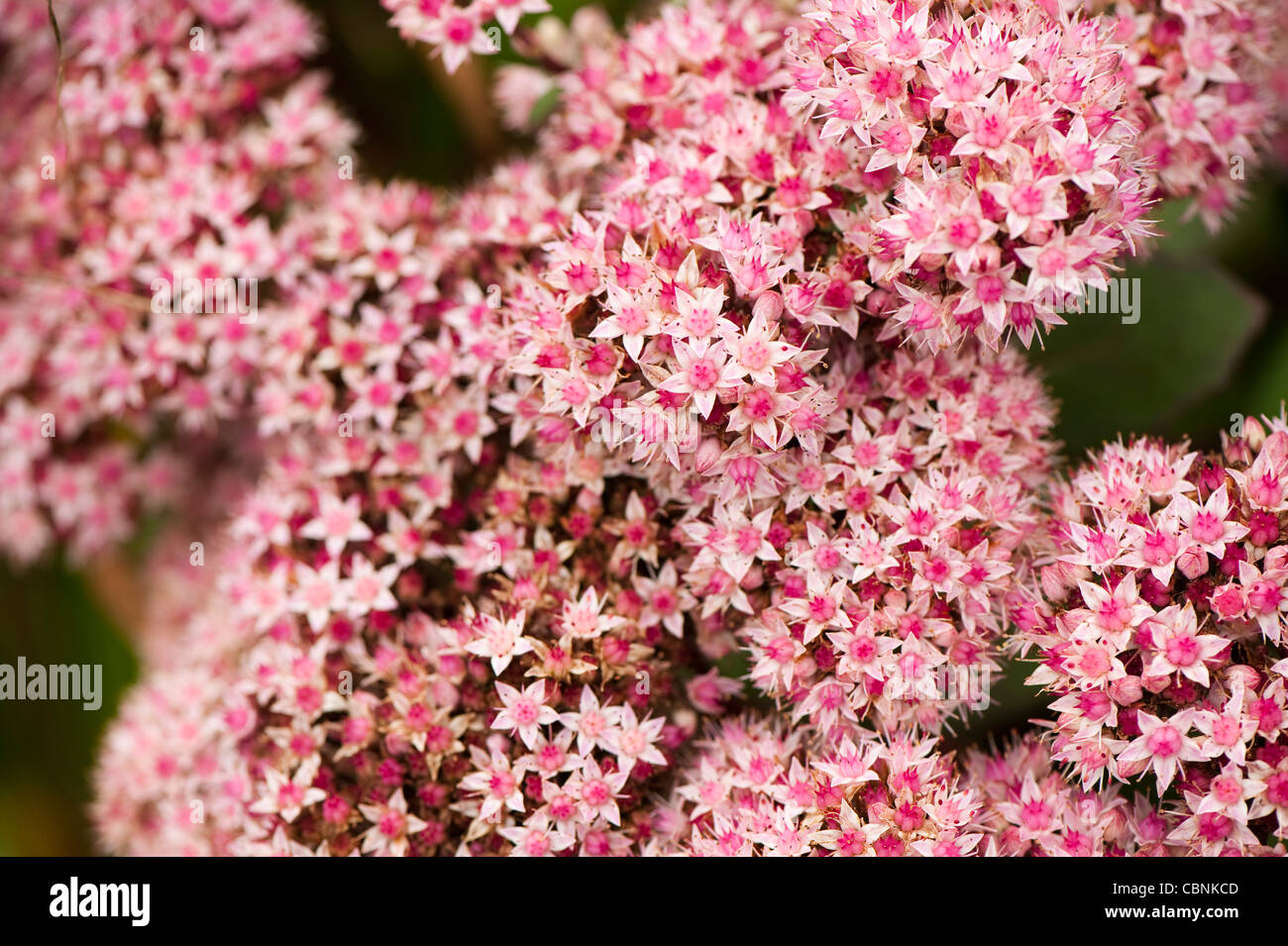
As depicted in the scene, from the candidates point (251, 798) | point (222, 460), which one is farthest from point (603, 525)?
point (222, 460)

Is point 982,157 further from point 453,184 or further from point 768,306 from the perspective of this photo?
point 453,184

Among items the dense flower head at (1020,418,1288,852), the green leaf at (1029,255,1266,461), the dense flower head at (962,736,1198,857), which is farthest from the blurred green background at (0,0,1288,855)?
the dense flower head at (1020,418,1288,852)

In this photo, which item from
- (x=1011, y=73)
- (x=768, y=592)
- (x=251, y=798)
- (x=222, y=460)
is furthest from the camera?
(x=222, y=460)

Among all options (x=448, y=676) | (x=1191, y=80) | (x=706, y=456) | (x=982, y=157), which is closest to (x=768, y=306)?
(x=706, y=456)

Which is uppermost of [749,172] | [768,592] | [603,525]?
[749,172]

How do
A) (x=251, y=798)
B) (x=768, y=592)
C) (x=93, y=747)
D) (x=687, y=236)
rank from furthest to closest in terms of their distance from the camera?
(x=93, y=747) < (x=251, y=798) < (x=768, y=592) < (x=687, y=236)

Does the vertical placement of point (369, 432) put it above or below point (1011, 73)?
below
